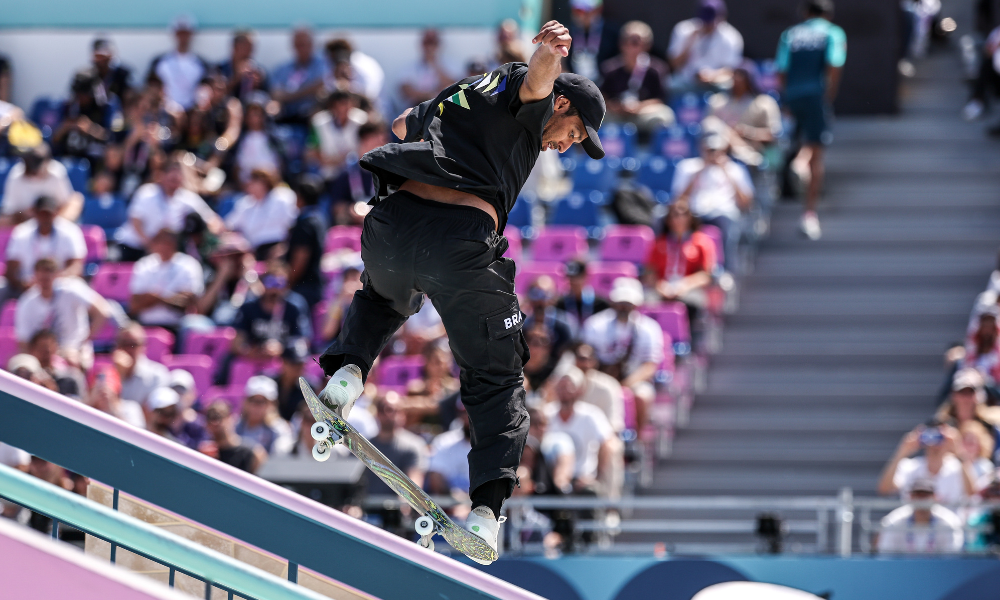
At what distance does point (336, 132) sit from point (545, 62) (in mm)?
7838

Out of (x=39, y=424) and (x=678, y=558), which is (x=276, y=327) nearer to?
(x=678, y=558)

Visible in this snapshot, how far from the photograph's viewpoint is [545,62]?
4137mm

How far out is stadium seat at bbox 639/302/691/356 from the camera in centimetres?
998

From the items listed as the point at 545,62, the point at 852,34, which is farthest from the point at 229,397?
the point at 852,34

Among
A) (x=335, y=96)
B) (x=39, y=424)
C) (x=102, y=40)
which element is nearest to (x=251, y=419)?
(x=335, y=96)

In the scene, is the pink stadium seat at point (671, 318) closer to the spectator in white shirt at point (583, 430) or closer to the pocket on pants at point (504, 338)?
the spectator in white shirt at point (583, 430)

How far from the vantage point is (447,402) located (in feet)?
29.9

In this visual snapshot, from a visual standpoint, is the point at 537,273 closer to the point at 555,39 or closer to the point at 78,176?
the point at 78,176

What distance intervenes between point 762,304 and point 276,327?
3847mm

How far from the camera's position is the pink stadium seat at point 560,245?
34.9 feet

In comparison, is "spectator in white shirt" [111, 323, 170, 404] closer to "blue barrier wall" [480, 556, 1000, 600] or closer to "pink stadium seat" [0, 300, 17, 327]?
"pink stadium seat" [0, 300, 17, 327]

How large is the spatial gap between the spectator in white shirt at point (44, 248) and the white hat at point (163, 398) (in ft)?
7.43

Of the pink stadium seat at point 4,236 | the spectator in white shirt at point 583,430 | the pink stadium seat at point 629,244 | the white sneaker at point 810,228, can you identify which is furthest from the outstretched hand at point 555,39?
the pink stadium seat at point 4,236


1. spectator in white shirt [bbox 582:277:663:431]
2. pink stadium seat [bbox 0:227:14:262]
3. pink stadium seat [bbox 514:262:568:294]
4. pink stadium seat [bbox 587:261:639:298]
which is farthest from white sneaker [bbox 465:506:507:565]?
pink stadium seat [bbox 0:227:14:262]
